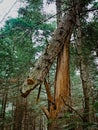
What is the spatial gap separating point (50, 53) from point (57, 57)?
106 centimetres

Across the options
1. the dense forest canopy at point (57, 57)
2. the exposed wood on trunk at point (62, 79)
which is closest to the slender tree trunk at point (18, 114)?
the dense forest canopy at point (57, 57)

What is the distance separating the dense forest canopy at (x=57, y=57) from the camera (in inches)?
268

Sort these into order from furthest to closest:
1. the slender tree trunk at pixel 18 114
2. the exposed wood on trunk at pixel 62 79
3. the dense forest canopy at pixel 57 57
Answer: the slender tree trunk at pixel 18 114
the exposed wood on trunk at pixel 62 79
the dense forest canopy at pixel 57 57

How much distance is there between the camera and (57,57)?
873 centimetres

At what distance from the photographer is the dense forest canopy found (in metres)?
6.80

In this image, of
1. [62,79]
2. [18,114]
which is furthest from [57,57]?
[18,114]

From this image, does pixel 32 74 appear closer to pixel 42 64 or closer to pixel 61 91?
pixel 42 64

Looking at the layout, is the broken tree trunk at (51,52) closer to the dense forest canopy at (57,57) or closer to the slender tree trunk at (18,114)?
the dense forest canopy at (57,57)

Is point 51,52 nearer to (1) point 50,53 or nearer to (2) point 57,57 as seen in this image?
(1) point 50,53

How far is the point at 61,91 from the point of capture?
7.91m

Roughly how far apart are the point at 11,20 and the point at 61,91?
273 inches

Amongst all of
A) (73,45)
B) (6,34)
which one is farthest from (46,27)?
(73,45)

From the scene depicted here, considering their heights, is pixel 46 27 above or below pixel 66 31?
above

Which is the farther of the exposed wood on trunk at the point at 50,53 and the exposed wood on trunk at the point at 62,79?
the exposed wood on trunk at the point at 62,79
